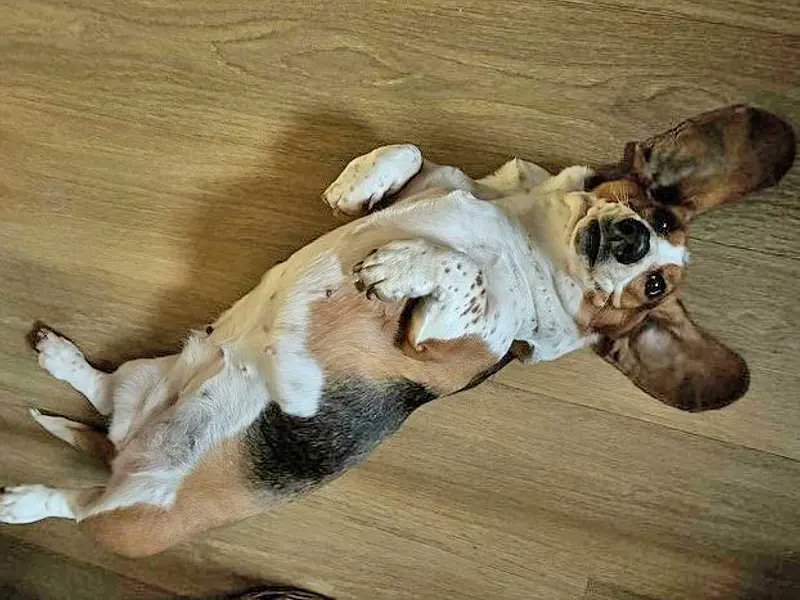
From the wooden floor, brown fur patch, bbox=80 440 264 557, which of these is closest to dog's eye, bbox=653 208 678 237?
the wooden floor

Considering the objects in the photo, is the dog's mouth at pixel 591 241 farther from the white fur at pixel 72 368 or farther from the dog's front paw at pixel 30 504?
the dog's front paw at pixel 30 504

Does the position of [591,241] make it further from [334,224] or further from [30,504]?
[30,504]

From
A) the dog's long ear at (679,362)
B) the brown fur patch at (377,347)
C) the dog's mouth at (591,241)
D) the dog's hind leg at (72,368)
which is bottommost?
the dog's hind leg at (72,368)

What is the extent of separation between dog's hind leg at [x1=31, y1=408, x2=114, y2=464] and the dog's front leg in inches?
46.2

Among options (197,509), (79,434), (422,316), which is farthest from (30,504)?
(422,316)


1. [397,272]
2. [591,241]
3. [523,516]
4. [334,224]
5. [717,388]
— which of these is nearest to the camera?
[397,272]

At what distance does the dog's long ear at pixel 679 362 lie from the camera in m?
2.56

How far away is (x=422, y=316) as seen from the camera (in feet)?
7.82

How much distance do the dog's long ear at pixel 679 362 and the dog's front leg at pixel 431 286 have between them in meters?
0.46

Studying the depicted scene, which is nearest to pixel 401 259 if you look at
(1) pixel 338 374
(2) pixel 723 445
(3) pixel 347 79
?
(1) pixel 338 374

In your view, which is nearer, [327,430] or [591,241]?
[591,241]

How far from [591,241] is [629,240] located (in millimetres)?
106

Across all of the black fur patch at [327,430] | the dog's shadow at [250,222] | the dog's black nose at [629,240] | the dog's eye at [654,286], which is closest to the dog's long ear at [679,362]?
the dog's eye at [654,286]

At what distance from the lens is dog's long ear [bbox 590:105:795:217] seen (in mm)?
2430
